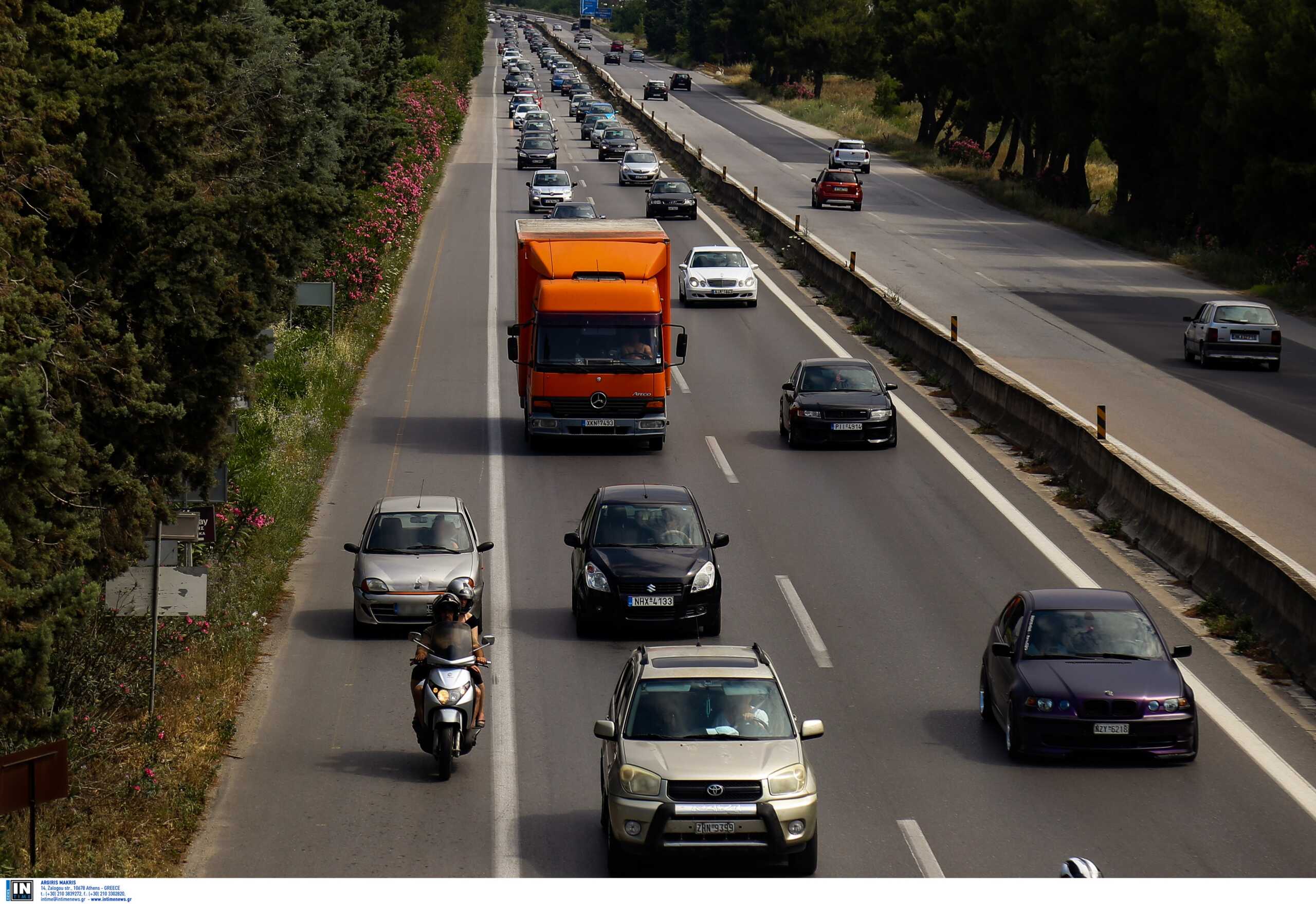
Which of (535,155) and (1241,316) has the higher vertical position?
(1241,316)

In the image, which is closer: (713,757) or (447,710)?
(713,757)

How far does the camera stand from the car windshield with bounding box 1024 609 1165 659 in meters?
15.6

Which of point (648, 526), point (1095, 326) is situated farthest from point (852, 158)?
point (648, 526)

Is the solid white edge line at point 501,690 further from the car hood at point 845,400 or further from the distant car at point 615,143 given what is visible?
the distant car at point 615,143

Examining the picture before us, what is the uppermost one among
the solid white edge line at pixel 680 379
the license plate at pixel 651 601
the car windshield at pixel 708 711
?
the car windshield at pixel 708 711

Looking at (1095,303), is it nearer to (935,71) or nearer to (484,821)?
(484,821)

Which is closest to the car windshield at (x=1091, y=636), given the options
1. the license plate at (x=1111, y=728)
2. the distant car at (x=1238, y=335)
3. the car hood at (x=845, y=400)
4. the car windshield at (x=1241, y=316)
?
the license plate at (x=1111, y=728)

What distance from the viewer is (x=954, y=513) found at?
25000mm

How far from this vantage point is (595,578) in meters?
19.1

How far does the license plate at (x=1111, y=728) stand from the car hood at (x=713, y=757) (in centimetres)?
343

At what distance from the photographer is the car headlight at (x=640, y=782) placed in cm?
1234

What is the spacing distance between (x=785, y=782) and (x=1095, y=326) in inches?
1345

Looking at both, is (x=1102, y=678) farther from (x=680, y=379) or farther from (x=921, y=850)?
(x=680, y=379)

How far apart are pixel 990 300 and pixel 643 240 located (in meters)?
20.6
